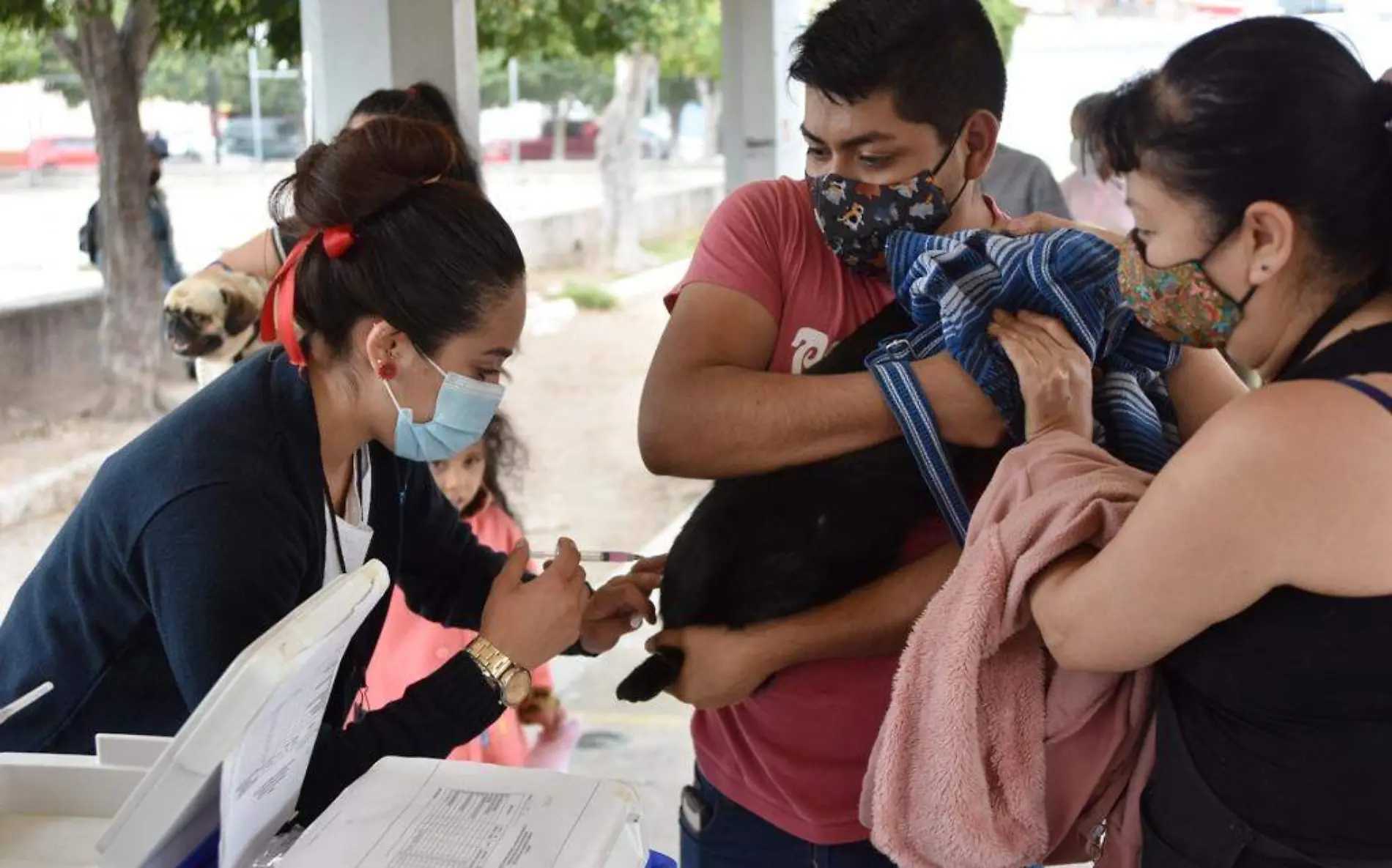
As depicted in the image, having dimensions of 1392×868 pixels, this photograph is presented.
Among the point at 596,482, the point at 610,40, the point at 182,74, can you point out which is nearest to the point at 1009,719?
the point at 182,74

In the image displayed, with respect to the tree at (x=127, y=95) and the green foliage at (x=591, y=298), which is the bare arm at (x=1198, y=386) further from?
the green foliage at (x=591, y=298)

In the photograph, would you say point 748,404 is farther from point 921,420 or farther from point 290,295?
point 290,295

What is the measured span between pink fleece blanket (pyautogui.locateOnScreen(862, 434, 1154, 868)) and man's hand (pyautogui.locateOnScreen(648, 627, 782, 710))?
24 cm

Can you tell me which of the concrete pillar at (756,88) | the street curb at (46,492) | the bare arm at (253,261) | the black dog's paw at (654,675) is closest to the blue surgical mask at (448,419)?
the black dog's paw at (654,675)

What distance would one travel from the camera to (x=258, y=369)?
1.41m

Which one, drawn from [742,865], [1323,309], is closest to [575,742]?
[742,865]

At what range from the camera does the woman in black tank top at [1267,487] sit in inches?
36.6

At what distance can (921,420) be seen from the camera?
137cm

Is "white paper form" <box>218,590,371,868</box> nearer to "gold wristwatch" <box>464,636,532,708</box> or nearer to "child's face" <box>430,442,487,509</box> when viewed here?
"gold wristwatch" <box>464,636,532,708</box>

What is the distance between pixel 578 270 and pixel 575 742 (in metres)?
8.15

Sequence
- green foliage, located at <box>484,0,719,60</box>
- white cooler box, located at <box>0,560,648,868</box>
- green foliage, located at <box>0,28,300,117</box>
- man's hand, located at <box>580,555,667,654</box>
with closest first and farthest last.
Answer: white cooler box, located at <box>0,560,648,868</box> → man's hand, located at <box>580,555,667,654</box> → green foliage, located at <box>0,28,300,117</box> → green foliage, located at <box>484,0,719,60</box>

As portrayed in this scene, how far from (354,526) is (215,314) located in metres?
1.52

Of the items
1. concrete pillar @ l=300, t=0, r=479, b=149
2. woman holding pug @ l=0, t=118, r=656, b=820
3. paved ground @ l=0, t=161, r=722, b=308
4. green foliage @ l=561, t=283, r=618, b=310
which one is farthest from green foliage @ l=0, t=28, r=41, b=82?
green foliage @ l=561, t=283, r=618, b=310

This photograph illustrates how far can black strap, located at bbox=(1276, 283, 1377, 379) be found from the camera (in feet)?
3.33
